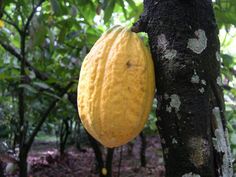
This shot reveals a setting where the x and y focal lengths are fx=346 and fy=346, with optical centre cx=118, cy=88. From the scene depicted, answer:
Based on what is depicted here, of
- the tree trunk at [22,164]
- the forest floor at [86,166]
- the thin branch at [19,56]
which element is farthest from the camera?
the forest floor at [86,166]

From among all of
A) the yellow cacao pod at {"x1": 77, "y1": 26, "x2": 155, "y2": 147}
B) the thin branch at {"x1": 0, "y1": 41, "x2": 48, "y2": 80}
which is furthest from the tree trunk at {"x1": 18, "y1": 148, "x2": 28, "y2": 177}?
the yellow cacao pod at {"x1": 77, "y1": 26, "x2": 155, "y2": 147}

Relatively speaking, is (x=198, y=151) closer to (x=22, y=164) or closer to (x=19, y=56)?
(x=22, y=164)

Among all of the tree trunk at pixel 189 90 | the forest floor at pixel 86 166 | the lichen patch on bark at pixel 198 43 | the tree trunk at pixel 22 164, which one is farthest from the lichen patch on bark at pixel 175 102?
the forest floor at pixel 86 166

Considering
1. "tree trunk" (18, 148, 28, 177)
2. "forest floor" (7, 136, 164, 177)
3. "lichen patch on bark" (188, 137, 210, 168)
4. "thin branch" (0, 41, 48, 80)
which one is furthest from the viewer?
"forest floor" (7, 136, 164, 177)

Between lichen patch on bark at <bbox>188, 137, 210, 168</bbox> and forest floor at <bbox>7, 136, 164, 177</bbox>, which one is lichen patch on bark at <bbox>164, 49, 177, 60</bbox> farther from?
forest floor at <bbox>7, 136, 164, 177</bbox>

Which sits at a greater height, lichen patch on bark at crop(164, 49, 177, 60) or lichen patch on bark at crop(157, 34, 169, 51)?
lichen patch on bark at crop(157, 34, 169, 51)

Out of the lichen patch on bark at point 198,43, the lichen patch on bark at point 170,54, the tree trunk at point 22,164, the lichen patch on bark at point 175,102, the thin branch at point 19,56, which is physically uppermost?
the thin branch at point 19,56

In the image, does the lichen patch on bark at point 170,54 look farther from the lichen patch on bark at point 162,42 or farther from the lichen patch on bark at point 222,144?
the lichen patch on bark at point 222,144

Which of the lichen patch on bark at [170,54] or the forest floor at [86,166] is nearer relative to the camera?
the lichen patch on bark at [170,54]
